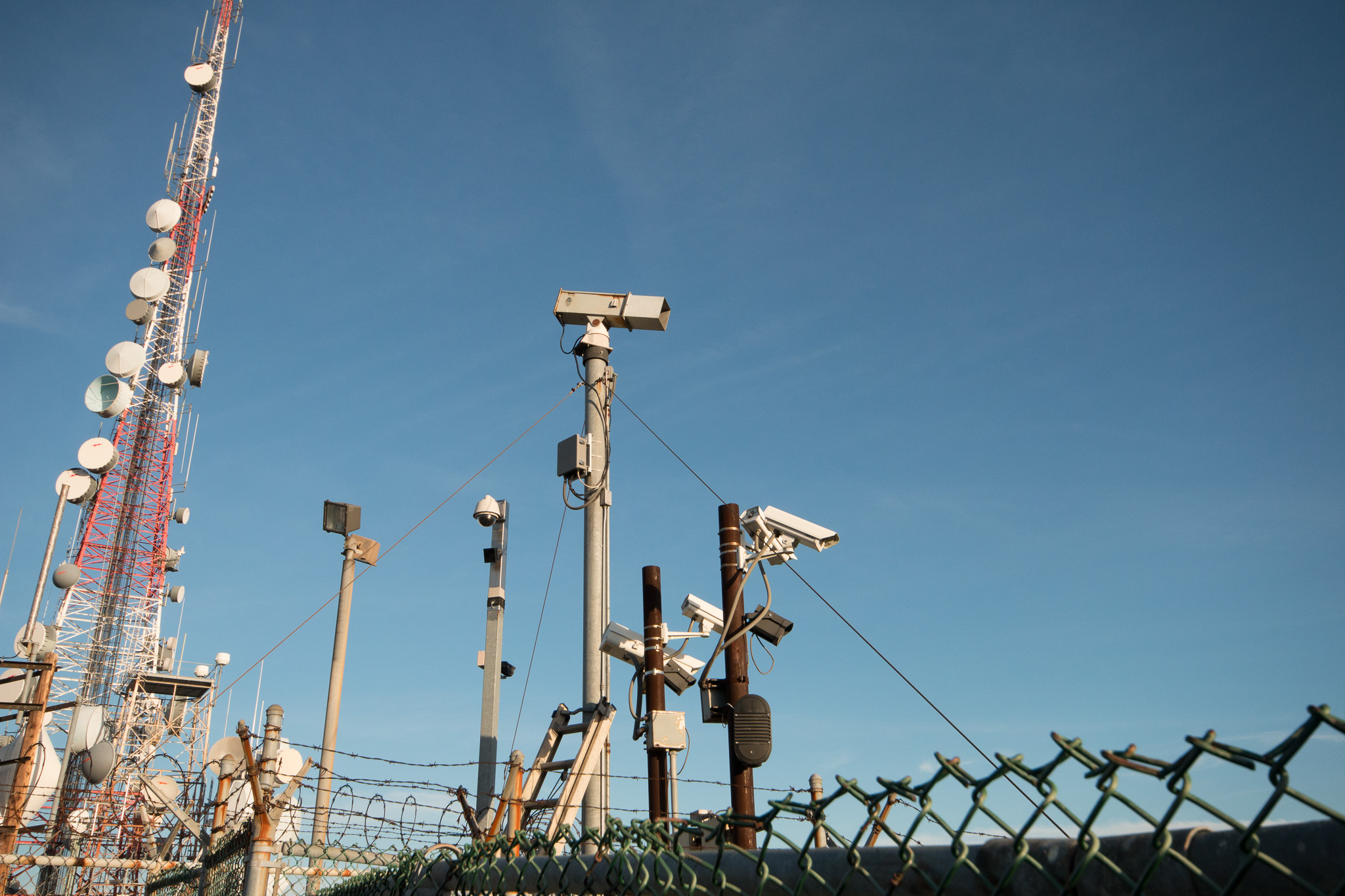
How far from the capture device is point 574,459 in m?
11.4

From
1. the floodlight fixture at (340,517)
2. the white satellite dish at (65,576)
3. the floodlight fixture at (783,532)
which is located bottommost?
the floodlight fixture at (783,532)

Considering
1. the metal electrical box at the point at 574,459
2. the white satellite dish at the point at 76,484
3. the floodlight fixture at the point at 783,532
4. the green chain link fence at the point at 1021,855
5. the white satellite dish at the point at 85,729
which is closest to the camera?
the green chain link fence at the point at 1021,855

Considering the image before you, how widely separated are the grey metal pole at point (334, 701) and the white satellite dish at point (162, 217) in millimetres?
40352

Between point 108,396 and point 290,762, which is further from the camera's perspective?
point 108,396

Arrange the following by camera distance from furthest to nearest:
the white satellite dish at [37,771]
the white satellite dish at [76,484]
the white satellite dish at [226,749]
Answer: the white satellite dish at [76,484] → the white satellite dish at [37,771] → the white satellite dish at [226,749]

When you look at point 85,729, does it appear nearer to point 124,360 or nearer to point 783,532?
point 124,360

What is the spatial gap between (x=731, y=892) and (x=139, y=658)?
163 ft

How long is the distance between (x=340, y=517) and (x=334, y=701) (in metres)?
2.70

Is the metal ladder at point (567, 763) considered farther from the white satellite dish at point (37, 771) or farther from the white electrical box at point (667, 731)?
the white satellite dish at point (37, 771)

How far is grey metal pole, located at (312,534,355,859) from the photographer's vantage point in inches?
397

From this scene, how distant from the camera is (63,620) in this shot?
4134 cm

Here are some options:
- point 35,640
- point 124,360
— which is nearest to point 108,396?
point 124,360

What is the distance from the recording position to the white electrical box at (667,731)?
28.6 feet

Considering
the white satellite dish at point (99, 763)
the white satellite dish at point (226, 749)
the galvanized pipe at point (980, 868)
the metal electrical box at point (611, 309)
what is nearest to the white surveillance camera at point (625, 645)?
the metal electrical box at point (611, 309)
